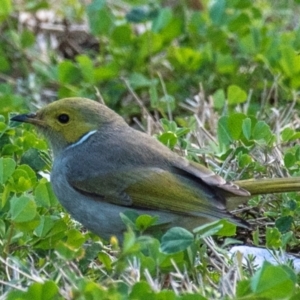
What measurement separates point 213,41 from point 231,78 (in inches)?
16.6

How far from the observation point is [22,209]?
3.85 meters

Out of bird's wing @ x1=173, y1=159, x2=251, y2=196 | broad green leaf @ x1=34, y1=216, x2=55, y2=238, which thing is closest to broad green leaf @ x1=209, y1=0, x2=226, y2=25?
bird's wing @ x1=173, y1=159, x2=251, y2=196

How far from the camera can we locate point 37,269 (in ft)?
12.8

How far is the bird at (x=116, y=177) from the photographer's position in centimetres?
433

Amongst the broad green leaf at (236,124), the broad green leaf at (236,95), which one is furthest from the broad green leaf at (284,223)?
the broad green leaf at (236,95)

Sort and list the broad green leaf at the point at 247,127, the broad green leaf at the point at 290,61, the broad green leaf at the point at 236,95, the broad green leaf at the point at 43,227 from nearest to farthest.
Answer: the broad green leaf at the point at 43,227, the broad green leaf at the point at 247,127, the broad green leaf at the point at 236,95, the broad green leaf at the point at 290,61

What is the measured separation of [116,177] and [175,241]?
34.7 inches

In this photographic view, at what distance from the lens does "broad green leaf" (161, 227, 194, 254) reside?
145 inches

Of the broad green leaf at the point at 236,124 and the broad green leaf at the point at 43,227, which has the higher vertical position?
the broad green leaf at the point at 43,227

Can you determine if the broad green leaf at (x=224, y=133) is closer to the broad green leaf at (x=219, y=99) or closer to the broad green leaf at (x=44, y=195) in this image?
the broad green leaf at (x=219, y=99)

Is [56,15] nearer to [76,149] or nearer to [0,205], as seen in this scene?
[76,149]

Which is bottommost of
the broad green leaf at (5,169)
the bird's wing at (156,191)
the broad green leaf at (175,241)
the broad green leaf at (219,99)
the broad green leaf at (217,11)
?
the broad green leaf at (219,99)

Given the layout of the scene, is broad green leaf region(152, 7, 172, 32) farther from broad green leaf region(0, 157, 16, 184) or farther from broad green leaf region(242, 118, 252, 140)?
broad green leaf region(0, 157, 16, 184)

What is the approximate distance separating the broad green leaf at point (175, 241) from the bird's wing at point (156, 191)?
1.68ft
